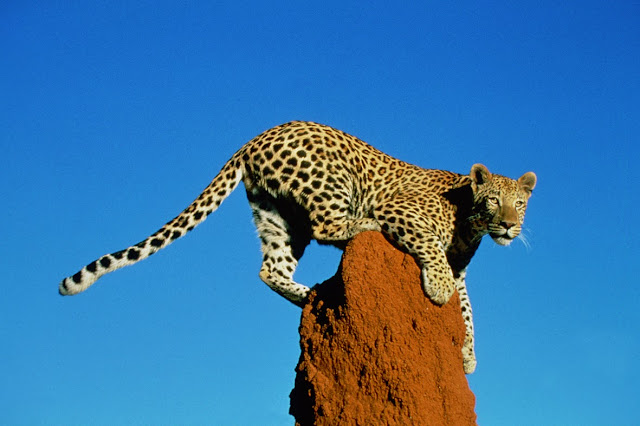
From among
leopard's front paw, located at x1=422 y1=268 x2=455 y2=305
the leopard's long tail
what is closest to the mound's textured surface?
leopard's front paw, located at x1=422 y1=268 x2=455 y2=305

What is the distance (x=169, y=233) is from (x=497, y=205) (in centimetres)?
417

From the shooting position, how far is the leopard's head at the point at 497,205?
9.84 meters

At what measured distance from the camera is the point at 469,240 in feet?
33.6

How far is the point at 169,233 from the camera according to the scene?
9.56 m

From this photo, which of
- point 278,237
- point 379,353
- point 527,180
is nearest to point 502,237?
point 527,180

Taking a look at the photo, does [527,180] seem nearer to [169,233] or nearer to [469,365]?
[469,365]

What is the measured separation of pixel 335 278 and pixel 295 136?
7.15ft

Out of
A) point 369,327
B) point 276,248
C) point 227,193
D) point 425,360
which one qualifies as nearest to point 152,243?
point 227,193

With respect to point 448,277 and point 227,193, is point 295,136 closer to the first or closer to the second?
point 227,193

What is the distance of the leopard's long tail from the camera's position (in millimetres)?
8539

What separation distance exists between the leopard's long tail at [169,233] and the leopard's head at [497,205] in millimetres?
3132

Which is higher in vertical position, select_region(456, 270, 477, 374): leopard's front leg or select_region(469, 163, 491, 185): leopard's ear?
select_region(469, 163, 491, 185): leopard's ear

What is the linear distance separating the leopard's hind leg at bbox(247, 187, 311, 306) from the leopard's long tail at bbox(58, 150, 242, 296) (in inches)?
17.6

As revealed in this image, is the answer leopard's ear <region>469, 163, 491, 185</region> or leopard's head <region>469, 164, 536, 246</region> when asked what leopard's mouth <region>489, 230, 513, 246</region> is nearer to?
leopard's head <region>469, 164, 536, 246</region>
